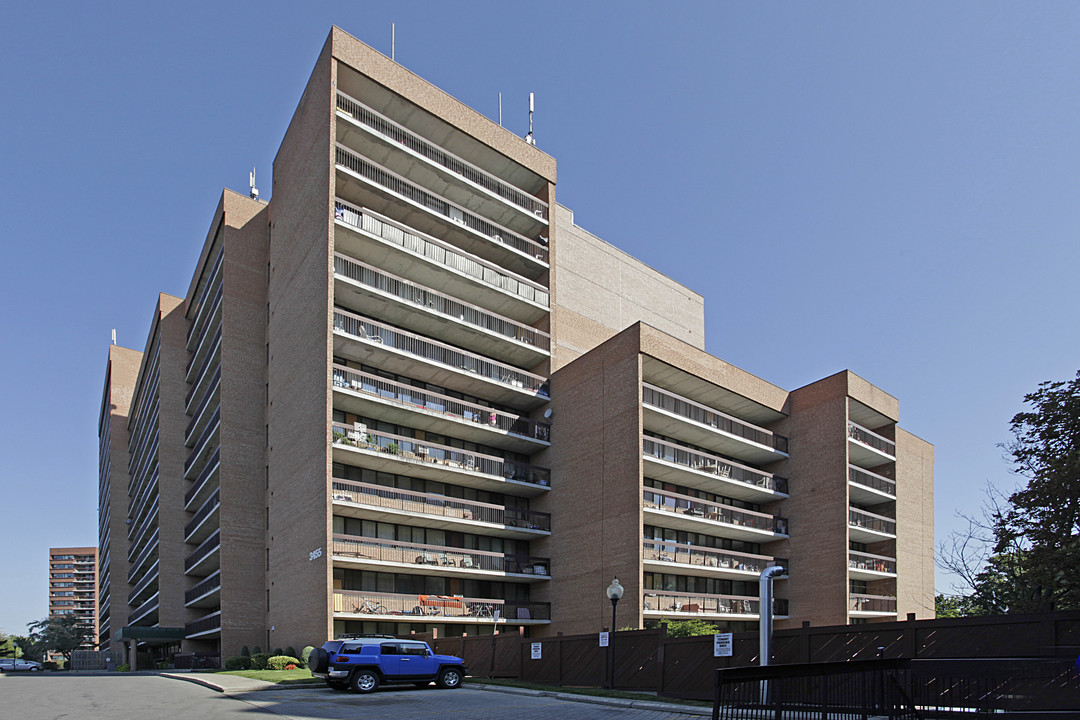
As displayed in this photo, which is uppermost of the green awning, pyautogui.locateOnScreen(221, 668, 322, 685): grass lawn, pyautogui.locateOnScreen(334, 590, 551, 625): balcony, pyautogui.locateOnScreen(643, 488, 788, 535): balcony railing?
pyautogui.locateOnScreen(643, 488, 788, 535): balcony railing

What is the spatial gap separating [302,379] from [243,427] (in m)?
8.14

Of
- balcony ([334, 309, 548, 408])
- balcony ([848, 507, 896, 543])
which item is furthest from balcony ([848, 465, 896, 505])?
balcony ([334, 309, 548, 408])

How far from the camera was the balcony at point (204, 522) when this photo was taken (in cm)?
4675

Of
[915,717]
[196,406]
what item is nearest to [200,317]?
[196,406]

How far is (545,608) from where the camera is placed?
4238 centimetres

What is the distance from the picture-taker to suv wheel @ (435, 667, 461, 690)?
2505cm

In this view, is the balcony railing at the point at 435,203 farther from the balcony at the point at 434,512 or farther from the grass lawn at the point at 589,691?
the grass lawn at the point at 589,691

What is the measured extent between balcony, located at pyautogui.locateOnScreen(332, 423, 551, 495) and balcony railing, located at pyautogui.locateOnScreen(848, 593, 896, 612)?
64.1 feet

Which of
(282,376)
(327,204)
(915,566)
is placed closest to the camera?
(327,204)

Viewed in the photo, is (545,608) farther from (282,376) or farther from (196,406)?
(196,406)

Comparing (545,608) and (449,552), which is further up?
(449,552)

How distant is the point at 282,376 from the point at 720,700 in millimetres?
36164

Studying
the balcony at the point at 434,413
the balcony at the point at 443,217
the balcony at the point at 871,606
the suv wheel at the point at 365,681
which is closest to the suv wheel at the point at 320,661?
the suv wheel at the point at 365,681

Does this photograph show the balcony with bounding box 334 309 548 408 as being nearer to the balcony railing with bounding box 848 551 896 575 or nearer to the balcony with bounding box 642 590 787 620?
the balcony with bounding box 642 590 787 620
